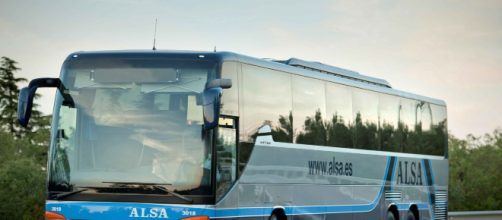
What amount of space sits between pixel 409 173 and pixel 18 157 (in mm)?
86778

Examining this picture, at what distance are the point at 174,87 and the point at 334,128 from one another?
5.75m

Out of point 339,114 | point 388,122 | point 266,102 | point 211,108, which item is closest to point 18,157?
point 388,122

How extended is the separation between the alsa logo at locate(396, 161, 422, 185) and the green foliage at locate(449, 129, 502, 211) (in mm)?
74712

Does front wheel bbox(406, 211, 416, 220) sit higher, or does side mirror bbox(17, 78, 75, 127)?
side mirror bbox(17, 78, 75, 127)

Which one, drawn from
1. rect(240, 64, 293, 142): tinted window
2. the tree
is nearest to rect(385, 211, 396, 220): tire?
rect(240, 64, 293, 142): tinted window

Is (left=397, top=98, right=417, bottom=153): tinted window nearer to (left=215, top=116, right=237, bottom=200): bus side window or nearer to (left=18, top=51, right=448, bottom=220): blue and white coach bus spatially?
(left=18, top=51, right=448, bottom=220): blue and white coach bus

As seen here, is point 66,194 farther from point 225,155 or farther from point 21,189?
point 21,189

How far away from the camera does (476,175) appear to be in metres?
109

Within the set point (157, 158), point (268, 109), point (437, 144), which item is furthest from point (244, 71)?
point (437, 144)

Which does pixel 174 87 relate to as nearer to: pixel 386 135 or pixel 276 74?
pixel 276 74

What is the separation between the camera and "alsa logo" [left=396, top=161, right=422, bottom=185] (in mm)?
23344

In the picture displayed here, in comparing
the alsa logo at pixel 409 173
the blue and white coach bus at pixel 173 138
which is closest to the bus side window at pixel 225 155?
the blue and white coach bus at pixel 173 138

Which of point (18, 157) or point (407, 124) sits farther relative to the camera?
point (18, 157)

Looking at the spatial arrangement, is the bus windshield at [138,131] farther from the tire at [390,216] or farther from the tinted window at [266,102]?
the tire at [390,216]
